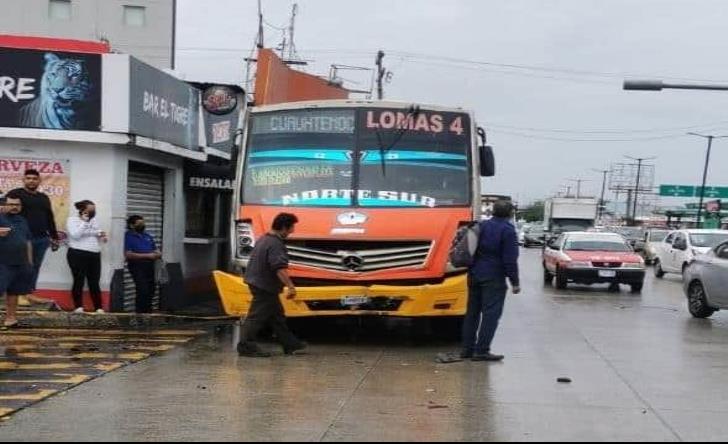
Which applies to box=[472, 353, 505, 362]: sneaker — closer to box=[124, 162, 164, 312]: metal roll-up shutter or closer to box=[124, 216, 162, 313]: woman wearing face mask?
box=[124, 216, 162, 313]: woman wearing face mask

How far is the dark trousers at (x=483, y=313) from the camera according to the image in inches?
369

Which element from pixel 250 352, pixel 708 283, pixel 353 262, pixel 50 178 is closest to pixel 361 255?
pixel 353 262

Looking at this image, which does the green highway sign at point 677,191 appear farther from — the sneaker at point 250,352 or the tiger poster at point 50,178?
the sneaker at point 250,352

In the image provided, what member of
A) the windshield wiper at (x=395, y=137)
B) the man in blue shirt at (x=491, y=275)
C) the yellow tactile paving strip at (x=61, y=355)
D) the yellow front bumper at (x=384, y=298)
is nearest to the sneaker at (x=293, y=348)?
the yellow front bumper at (x=384, y=298)

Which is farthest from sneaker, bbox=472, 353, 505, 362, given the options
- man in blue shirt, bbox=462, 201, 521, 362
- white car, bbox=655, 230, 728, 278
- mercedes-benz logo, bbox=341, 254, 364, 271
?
white car, bbox=655, 230, 728, 278

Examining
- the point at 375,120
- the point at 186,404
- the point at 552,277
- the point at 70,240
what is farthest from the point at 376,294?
the point at 552,277

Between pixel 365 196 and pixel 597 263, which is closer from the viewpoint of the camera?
pixel 365 196

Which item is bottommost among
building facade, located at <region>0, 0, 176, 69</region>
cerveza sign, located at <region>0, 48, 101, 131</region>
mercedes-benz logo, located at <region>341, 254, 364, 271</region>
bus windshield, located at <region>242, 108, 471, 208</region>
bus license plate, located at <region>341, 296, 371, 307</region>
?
bus license plate, located at <region>341, 296, 371, 307</region>

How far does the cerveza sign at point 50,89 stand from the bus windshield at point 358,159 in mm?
2987

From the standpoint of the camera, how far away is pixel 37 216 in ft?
37.7

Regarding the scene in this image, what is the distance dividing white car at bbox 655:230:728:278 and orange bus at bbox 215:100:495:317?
16.0m

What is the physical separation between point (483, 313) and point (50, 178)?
682 cm

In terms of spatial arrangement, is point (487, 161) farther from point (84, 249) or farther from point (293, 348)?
point (84, 249)

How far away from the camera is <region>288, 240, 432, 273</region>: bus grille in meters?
9.57
